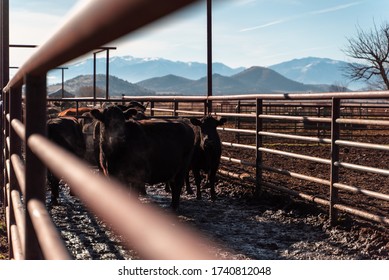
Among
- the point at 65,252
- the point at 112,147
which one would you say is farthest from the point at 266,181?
the point at 65,252

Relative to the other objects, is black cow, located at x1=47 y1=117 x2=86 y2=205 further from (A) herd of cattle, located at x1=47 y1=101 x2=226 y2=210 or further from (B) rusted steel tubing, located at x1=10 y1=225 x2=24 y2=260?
(B) rusted steel tubing, located at x1=10 y1=225 x2=24 y2=260

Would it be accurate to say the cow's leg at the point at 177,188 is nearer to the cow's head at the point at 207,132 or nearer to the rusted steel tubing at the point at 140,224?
the cow's head at the point at 207,132

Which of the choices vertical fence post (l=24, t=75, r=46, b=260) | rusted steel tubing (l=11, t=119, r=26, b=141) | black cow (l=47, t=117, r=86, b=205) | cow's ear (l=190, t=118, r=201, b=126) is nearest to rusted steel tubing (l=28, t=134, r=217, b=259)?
vertical fence post (l=24, t=75, r=46, b=260)

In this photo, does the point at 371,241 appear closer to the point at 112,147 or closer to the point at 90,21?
the point at 112,147

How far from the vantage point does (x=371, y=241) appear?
212 inches

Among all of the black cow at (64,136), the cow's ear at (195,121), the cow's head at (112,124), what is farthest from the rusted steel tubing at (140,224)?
the cow's ear at (195,121)

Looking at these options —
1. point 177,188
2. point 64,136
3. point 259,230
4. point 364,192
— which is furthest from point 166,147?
point 364,192

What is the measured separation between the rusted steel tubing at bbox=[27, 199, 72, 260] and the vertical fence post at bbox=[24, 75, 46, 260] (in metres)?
0.05

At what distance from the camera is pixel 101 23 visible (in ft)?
2.15

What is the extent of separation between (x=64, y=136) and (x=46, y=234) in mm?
6444

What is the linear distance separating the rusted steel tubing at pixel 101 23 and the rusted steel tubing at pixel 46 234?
0.38m

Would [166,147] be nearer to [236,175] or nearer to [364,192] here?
[236,175]

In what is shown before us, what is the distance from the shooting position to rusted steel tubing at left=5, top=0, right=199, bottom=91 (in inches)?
20.4
